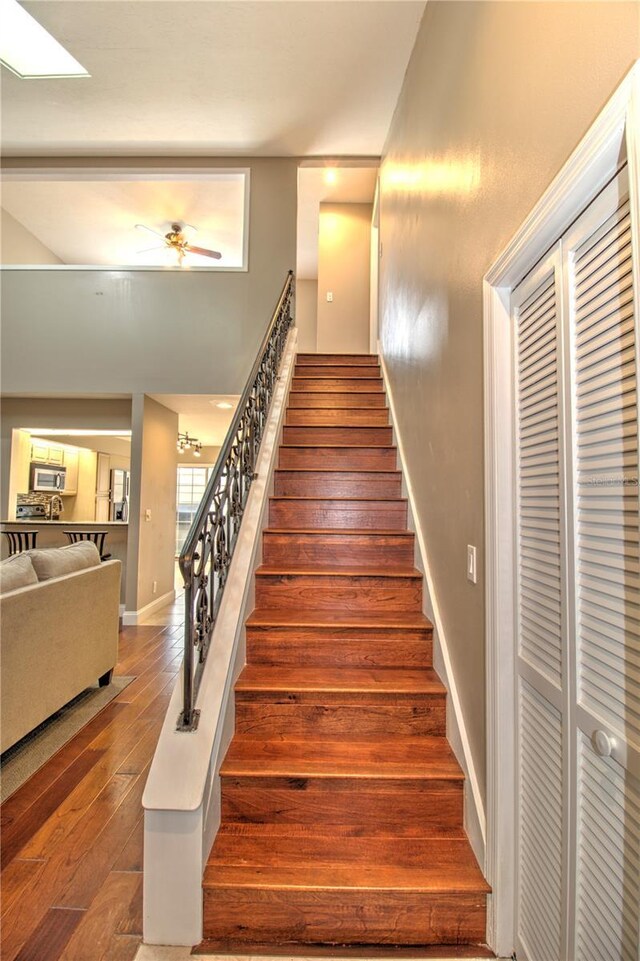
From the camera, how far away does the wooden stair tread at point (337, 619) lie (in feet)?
7.07

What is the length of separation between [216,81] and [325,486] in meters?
3.45

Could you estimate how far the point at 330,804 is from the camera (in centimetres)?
163

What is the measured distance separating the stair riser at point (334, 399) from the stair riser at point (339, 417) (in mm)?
119

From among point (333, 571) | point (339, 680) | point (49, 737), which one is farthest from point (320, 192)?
point (49, 737)

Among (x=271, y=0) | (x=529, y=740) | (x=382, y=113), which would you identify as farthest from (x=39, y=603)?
(x=382, y=113)

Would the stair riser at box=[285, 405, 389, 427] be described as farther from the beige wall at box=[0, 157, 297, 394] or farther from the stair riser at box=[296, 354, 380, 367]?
the beige wall at box=[0, 157, 297, 394]

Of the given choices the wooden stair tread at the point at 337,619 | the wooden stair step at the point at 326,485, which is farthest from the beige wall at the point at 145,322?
the wooden stair tread at the point at 337,619

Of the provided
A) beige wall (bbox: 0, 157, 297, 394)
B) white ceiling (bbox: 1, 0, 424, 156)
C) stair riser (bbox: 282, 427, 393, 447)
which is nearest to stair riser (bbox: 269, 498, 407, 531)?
stair riser (bbox: 282, 427, 393, 447)

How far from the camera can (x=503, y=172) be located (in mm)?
1389

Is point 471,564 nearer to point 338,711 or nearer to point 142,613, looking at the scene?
point 338,711

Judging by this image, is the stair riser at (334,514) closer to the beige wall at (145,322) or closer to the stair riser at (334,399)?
the stair riser at (334,399)

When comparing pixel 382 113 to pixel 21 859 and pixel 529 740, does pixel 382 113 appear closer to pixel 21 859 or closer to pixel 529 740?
pixel 529 740

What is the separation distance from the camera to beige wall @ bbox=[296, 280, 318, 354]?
25.2 ft

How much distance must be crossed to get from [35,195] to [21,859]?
6304 millimetres
